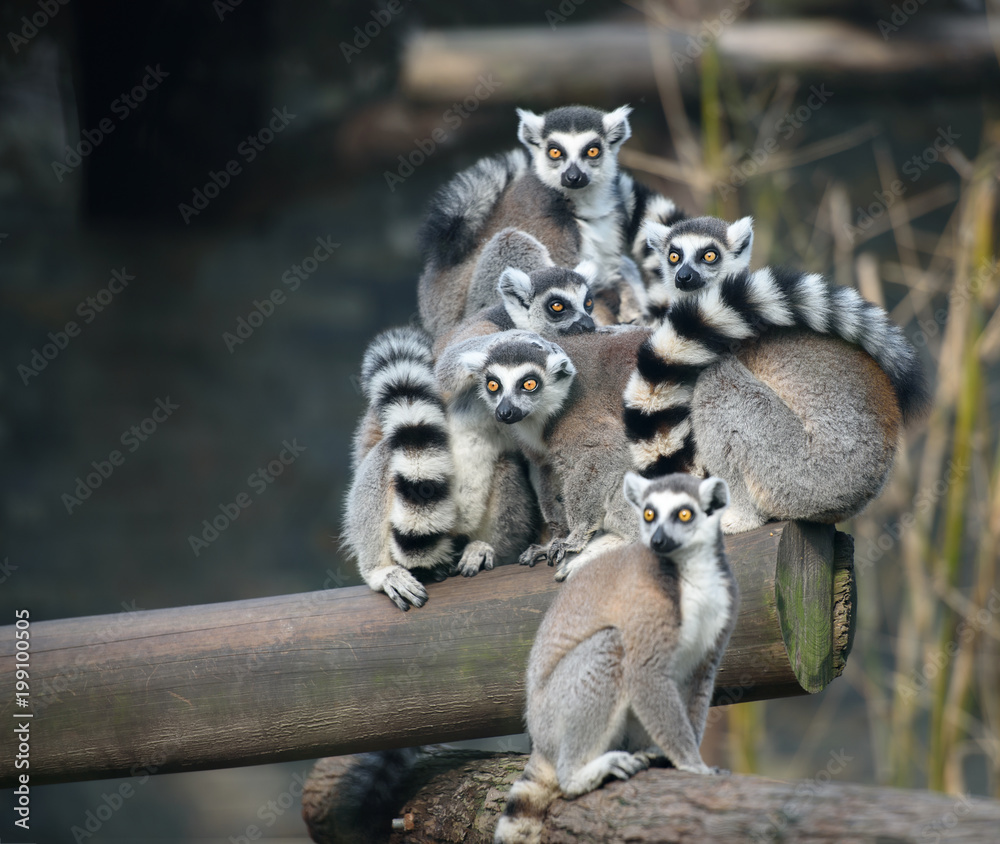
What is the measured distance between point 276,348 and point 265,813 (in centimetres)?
413

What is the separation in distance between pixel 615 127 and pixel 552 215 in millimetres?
542

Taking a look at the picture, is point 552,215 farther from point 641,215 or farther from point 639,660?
point 639,660

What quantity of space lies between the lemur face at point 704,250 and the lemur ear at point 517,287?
583 millimetres

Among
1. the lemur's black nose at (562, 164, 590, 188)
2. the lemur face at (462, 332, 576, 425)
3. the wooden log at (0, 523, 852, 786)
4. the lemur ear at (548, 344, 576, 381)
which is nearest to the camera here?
the wooden log at (0, 523, 852, 786)

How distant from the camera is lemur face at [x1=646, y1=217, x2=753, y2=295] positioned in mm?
3727

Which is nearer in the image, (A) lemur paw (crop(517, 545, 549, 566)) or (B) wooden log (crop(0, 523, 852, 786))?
(B) wooden log (crop(0, 523, 852, 786))

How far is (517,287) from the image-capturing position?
398cm

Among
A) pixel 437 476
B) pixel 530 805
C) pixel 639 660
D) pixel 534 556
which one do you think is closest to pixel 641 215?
pixel 437 476

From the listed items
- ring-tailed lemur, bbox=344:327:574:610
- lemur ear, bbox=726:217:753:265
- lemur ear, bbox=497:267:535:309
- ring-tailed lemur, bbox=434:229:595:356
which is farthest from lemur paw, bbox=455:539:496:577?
lemur ear, bbox=726:217:753:265

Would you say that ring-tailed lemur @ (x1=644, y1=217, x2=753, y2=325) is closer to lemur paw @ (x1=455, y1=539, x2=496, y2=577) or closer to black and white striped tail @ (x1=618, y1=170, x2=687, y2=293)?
black and white striped tail @ (x1=618, y1=170, x2=687, y2=293)

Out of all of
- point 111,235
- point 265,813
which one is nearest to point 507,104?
point 111,235

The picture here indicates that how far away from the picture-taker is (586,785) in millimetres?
2564

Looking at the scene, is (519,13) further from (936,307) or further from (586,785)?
(586,785)

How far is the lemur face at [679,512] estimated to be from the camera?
261 cm
